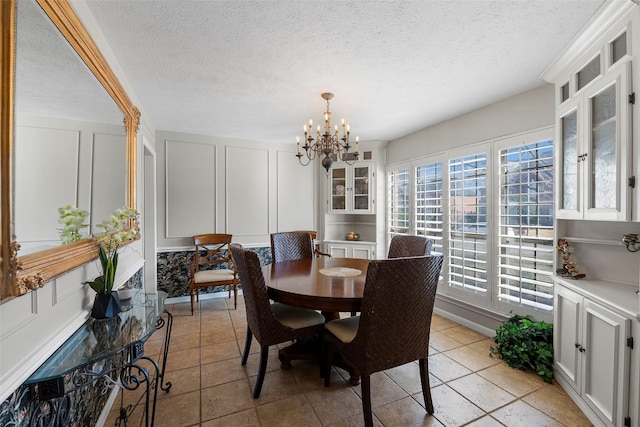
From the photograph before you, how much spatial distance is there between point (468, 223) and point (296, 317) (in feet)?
7.41

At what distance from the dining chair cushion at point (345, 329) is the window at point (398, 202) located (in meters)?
2.38

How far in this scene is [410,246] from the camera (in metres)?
2.94

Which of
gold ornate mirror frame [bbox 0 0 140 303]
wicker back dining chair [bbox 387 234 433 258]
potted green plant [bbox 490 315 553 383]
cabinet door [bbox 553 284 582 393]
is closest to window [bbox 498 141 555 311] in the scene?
potted green plant [bbox 490 315 553 383]

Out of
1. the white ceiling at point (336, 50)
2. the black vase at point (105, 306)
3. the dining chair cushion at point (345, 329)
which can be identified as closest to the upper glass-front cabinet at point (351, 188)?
the white ceiling at point (336, 50)

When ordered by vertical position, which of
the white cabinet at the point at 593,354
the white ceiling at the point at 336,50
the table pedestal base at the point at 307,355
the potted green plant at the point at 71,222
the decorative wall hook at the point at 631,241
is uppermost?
the white ceiling at the point at 336,50

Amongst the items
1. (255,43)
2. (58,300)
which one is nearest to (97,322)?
(58,300)

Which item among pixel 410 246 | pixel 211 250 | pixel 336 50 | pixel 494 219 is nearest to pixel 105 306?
pixel 336 50

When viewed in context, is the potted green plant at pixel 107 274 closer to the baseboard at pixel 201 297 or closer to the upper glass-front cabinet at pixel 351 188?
the baseboard at pixel 201 297

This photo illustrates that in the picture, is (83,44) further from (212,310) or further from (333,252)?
(333,252)

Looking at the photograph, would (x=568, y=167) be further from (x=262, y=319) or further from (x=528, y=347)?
(x=262, y=319)

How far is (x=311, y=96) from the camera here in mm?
2783

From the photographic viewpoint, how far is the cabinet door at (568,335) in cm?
190

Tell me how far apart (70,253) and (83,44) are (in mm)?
1062

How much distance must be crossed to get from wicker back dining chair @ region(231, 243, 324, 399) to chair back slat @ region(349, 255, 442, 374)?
486 millimetres
